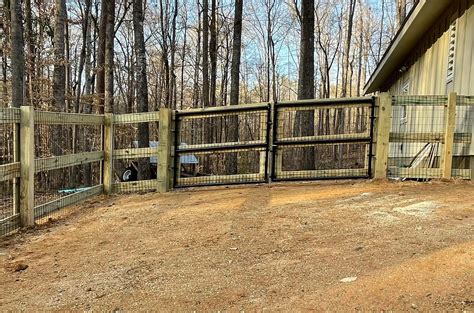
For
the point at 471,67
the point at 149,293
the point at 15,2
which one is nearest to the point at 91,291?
the point at 149,293

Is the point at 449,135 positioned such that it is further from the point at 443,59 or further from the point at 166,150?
the point at 166,150

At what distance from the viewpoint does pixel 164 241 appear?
4.00 meters

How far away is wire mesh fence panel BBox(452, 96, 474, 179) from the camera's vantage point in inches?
248

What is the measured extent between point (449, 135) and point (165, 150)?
4496 mm

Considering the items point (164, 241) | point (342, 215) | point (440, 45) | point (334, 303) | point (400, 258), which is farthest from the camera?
point (440, 45)

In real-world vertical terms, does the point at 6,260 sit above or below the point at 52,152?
below

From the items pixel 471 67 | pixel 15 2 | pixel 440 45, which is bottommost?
pixel 471 67

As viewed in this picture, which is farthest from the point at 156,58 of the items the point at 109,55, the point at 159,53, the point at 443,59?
the point at 443,59

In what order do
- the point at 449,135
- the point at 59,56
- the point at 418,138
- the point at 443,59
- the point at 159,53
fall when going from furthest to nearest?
the point at 159,53
the point at 59,56
the point at 443,59
the point at 418,138
the point at 449,135

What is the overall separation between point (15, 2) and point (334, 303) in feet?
32.1

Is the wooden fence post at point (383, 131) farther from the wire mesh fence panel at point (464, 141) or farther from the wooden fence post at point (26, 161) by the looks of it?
the wooden fence post at point (26, 161)

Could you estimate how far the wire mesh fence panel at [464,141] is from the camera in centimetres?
630

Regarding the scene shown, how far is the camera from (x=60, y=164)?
547 centimetres

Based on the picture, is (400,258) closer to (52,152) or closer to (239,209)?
(239,209)
